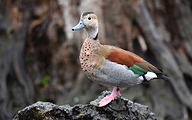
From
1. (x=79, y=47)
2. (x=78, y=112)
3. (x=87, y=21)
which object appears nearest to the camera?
(x=87, y=21)

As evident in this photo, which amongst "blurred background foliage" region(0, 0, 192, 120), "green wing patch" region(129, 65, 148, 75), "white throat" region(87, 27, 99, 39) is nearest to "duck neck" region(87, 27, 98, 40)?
"white throat" region(87, 27, 99, 39)

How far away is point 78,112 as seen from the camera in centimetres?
295

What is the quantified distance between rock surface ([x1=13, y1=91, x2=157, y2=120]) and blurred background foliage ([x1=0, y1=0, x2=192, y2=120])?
2.87 meters

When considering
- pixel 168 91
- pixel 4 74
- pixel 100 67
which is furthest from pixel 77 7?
pixel 100 67

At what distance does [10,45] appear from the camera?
6801 mm

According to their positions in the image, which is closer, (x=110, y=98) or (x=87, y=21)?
(x=87, y=21)

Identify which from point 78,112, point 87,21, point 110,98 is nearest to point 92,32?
point 87,21

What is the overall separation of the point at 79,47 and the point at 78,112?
3799 mm

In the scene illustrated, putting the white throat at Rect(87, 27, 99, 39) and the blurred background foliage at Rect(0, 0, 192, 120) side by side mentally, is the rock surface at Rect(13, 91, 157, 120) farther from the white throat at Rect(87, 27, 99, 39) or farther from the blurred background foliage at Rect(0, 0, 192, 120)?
the blurred background foliage at Rect(0, 0, 192, 120)

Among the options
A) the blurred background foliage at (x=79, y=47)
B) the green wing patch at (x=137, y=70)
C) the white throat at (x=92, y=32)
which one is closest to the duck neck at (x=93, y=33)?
the white throat at (x=92, y=32)

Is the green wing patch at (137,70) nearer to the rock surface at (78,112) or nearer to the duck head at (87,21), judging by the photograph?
the rock surface at (78,112)

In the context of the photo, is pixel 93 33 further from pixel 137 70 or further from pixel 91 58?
pixel 137 70

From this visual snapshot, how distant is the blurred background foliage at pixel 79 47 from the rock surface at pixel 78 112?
113 inches

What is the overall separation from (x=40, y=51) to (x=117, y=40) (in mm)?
2402
